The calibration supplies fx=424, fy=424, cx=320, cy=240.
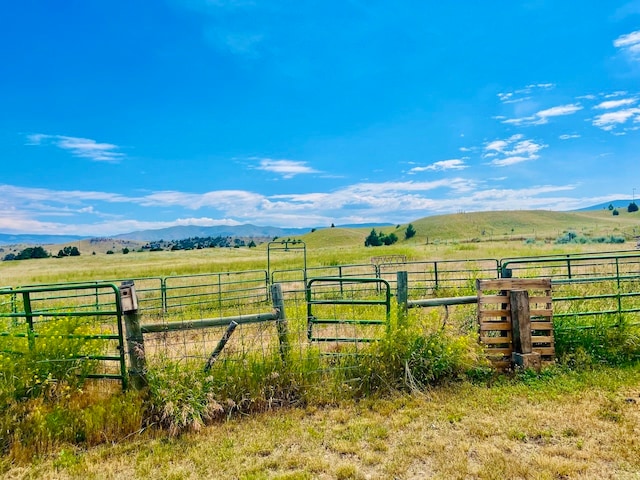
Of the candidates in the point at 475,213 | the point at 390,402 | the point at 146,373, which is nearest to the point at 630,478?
the point at 390,402

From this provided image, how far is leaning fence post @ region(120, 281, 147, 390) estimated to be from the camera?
190 inches

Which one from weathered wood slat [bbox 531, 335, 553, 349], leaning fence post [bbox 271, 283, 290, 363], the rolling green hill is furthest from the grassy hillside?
leaning fence post [bbox 271, 283, 290, 363]

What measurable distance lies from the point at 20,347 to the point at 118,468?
1.91 m

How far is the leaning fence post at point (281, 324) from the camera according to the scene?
5.24 meters

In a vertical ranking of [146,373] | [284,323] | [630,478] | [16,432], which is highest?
[284,323]

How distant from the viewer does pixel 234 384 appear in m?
4.93

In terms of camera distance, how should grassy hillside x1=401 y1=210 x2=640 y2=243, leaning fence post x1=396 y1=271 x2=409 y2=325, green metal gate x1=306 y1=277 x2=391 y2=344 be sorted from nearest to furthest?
1. green metal gate x1=306 y1=277 x2=391 y2=344
2. leaning fence post x1=396 y1=271 x2=409 y2=325
3. grassy hillside x1=401 y1=210 x2=640 y2=243

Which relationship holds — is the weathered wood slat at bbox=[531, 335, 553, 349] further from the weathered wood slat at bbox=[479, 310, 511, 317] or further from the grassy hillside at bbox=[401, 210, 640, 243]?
the grassy hillside at bbox=[401, 210, 640, 243]

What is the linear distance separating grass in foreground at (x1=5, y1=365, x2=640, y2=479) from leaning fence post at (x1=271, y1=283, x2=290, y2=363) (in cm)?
71

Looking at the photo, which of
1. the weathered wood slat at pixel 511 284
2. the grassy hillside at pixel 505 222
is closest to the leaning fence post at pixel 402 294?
the weathered wood slat at pixel 511 284

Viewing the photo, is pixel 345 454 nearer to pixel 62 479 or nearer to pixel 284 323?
pixel 284 323

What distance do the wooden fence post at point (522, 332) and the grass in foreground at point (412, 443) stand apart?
1.58ft

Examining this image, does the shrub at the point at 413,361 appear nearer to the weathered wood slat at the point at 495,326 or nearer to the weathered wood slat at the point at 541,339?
the weathered wood slat at the point at 495,326

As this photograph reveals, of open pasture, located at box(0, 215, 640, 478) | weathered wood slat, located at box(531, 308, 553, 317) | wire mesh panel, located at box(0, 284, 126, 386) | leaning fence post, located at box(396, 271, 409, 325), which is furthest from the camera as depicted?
weathered wood slat, located at box(531, 308, 553, 317)
